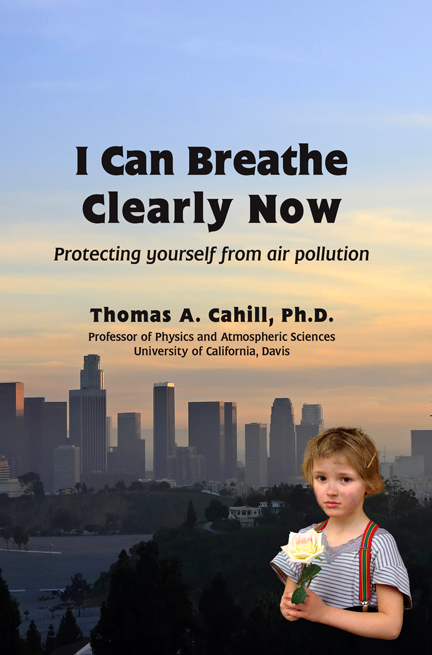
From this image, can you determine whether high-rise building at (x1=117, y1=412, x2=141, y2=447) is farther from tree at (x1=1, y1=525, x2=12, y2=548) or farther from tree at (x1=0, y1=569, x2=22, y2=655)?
tree at (x1=0, y1=569, x2=22, y2=655)

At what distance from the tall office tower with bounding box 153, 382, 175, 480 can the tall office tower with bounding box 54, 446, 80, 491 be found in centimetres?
1476

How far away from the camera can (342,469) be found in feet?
6.63

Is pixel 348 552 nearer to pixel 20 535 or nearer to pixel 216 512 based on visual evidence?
pixel 216 512

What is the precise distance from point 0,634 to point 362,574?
16.7 metres

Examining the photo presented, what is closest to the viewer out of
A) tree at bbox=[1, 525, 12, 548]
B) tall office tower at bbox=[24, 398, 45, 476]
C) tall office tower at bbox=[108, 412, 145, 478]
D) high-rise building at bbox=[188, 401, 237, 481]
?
tree at bbox=[1, 525, 12, 548]

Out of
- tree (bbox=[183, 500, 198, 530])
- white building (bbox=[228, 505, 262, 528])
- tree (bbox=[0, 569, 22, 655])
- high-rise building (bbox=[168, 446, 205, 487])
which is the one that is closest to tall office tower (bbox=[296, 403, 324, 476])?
white building (bbox=[228, 505, 262, 528])

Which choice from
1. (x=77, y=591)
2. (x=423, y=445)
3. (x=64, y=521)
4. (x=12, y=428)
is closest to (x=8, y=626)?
(x=77, y=591)

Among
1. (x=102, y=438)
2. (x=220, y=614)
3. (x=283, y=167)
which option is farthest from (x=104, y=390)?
(x=283, y=167)

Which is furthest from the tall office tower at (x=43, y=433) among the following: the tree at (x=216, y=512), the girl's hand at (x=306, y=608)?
the girl's hand at (x=306, y=608)

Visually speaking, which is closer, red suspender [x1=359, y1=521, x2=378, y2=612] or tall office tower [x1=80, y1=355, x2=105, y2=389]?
red suspender [x1=359, y1=521, x2=378, y2=612]

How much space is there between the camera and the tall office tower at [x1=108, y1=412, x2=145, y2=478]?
470 feet

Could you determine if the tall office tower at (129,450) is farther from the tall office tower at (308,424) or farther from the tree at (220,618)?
the tree at (220,618)

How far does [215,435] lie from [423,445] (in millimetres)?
44874

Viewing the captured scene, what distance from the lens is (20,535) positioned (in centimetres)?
8919
